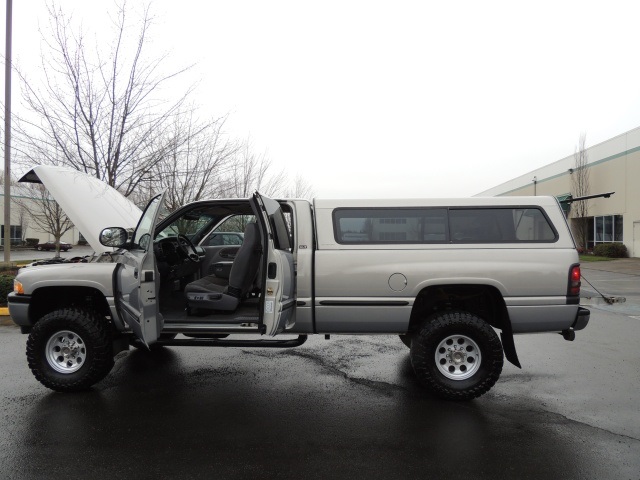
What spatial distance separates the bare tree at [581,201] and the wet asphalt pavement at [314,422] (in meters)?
26.6

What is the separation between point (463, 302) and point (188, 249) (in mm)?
3342

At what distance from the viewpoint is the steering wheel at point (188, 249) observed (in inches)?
217

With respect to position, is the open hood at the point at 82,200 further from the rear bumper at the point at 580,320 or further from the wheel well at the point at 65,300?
the rear bumper at the point at 580,320

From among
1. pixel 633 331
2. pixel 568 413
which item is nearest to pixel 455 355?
pixel 568 413

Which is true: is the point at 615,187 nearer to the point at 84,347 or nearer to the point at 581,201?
the point at 581,201

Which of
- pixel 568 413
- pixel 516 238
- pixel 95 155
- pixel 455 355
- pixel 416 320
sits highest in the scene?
pixel 95 155

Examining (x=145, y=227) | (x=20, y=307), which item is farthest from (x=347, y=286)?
(x=20, y=307)

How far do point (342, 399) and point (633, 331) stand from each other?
5.92 m

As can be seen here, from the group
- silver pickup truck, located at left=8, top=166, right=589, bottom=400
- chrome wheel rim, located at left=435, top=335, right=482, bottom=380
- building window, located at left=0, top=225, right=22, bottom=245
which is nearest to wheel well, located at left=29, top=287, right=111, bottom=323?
silver pickup truck, located at left=8, top=166, right=589, bottom=400

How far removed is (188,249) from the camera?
568 cm

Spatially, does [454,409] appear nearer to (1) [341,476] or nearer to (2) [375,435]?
(2) [375,435]

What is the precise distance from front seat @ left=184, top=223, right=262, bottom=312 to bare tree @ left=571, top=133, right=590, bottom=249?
29.6 m

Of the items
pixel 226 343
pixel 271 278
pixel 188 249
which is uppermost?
pixel 188 249

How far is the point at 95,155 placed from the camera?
901cm
